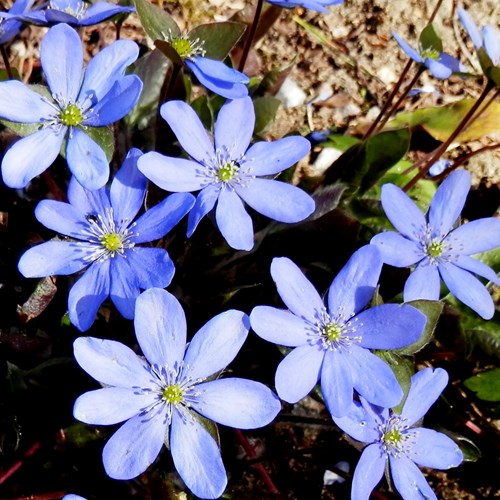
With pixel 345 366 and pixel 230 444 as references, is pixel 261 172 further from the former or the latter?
pixel 230 444

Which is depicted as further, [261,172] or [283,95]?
[283,95]

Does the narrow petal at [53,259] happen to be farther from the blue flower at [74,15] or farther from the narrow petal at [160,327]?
the blue flower at [74,15]

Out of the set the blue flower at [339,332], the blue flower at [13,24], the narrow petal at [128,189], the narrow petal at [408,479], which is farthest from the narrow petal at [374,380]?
the blue flower at [13,24]

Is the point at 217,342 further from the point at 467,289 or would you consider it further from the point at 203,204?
the point at 467,289

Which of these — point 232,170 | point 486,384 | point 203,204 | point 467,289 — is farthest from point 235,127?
point 486,384

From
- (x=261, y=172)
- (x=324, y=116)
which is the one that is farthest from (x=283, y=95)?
(x=261, y=172)

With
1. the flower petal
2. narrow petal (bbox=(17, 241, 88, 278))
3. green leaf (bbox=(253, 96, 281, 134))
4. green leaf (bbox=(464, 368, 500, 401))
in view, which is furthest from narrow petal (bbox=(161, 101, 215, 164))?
green leaf (bbox=(464, 368, 500, 401))

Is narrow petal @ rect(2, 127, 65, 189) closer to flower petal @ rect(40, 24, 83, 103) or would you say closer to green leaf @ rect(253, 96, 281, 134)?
flower petal @ rect(40, 24, 83, 103)
